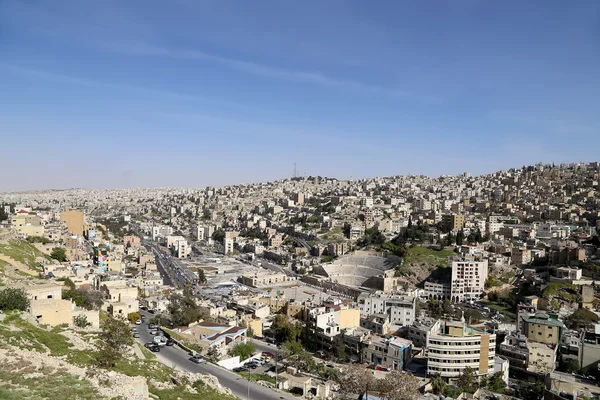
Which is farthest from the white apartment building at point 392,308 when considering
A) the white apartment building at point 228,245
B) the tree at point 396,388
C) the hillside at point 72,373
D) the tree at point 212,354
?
the white apartment building at point 228,245

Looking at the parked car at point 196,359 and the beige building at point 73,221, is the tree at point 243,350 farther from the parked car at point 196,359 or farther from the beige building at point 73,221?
the beige building at point 73,221

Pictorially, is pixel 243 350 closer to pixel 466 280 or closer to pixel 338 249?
pixel 466 280

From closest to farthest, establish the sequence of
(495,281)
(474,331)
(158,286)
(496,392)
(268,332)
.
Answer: (496,392) < (474,331) < (268,332) < (158,286) < (495,281)

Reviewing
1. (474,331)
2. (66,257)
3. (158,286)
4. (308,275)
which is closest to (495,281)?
(308,275)

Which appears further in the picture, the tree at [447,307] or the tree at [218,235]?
the tree at [218,235]

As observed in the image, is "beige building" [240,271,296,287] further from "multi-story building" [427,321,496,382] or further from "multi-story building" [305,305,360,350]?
"multi-story building" [427,321,496,382]

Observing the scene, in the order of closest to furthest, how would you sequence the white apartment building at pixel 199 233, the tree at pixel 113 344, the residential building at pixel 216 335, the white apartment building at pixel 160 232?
the tree at pixel 113 344
the residential building at pixel 216 335
the white apartment building at pixel 160 232
the white apartment building at pixel 199 233

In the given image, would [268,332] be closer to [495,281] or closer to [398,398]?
[398,398]
